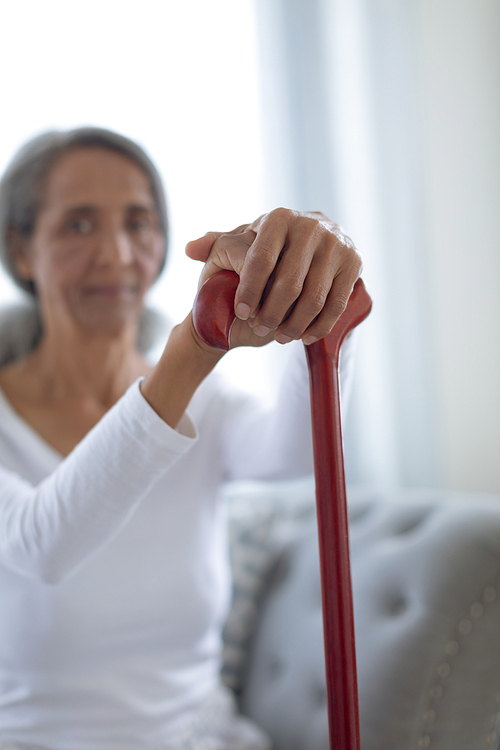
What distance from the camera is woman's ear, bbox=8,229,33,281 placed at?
104 cm

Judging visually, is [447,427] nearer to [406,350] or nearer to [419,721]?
[406,350]

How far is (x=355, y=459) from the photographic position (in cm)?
178

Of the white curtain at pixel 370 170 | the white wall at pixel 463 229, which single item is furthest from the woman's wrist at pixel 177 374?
the white wall at pixel 463 229

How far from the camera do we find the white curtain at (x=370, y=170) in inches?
70.0

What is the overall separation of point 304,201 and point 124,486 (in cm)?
140

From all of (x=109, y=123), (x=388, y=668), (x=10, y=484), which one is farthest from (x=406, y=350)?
(x=10, y=484)

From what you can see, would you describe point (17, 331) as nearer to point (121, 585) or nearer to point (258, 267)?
point (121, 585)

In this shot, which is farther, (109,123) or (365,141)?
(365,141)

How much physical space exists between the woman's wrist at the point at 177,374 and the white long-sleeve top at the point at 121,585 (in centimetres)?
10

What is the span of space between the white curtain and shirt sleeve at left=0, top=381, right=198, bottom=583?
125 centimetres

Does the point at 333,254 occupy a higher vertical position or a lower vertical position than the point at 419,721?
higher

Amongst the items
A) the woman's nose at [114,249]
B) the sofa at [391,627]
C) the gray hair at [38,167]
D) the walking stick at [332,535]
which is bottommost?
the sofa at [391,627]

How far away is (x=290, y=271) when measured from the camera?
45cm

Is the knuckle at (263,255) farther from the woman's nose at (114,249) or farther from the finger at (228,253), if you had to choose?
the woman's nose at (114,249)
